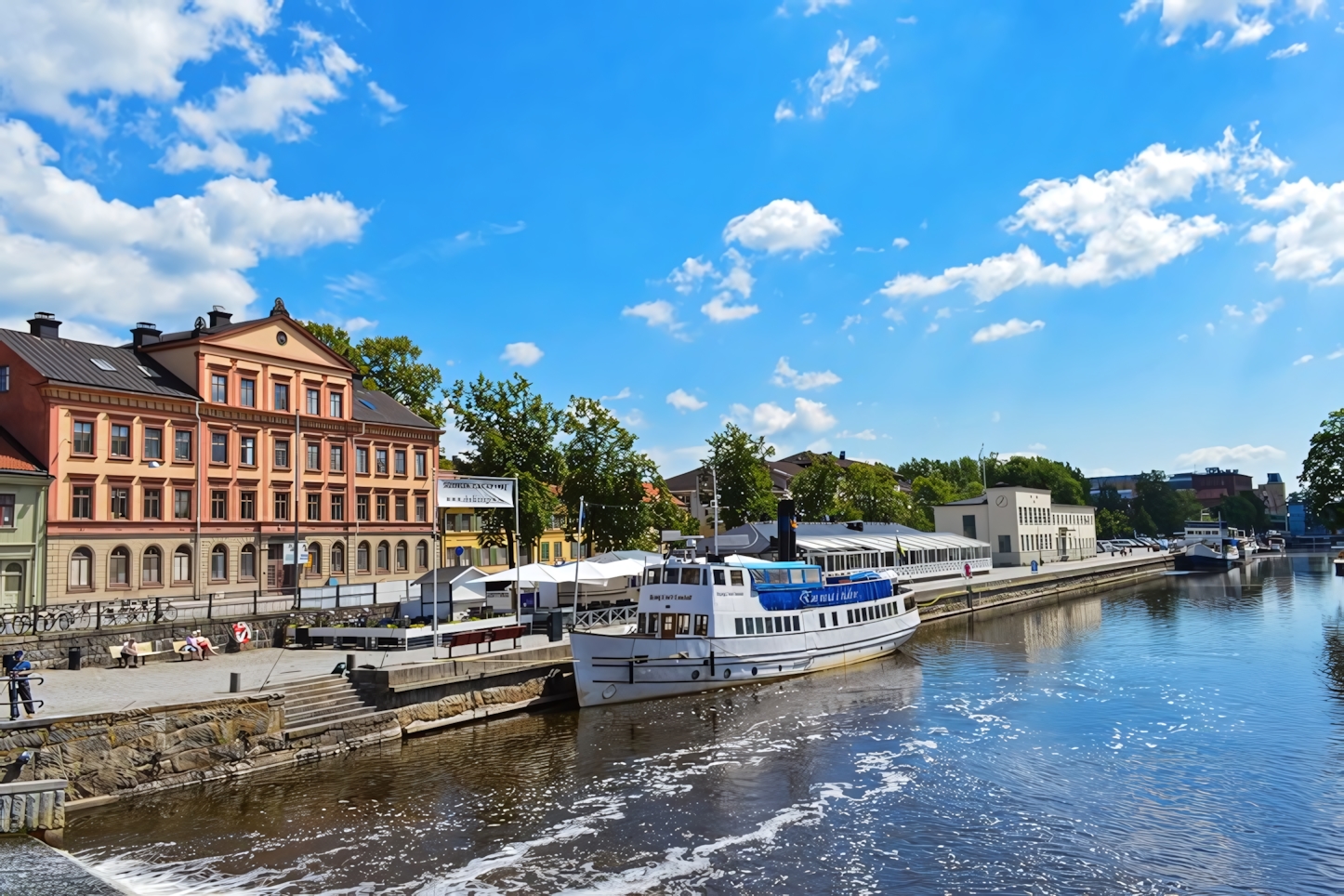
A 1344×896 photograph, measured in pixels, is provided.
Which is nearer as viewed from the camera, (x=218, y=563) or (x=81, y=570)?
(x=81, y=570)

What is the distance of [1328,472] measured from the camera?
323 ft

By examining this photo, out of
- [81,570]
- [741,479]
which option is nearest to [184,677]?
[81,570]

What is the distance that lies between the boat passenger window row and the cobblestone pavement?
7.61 m

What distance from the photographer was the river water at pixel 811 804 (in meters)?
16.8

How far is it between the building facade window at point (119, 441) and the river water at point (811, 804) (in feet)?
89.4

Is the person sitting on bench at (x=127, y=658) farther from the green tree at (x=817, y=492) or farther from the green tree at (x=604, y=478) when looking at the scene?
the green tree at (x=817, y=492)

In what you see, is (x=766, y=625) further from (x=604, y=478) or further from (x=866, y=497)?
(x=866, y=497)

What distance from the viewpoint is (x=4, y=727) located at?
2011 cm

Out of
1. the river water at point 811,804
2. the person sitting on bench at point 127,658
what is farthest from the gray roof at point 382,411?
the river water at point 811,804

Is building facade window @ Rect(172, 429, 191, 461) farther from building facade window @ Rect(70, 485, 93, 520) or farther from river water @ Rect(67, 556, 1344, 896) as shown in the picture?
river water @ Rect(67, 556, 1344, 896)

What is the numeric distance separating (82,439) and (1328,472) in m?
112

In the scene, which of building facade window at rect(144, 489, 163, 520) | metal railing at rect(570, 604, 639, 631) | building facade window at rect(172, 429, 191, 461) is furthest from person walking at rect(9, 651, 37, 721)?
building facade window at rect(172, 429, 191, 461)

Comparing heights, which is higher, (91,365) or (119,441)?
(91,365)

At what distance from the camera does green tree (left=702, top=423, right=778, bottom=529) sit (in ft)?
257
